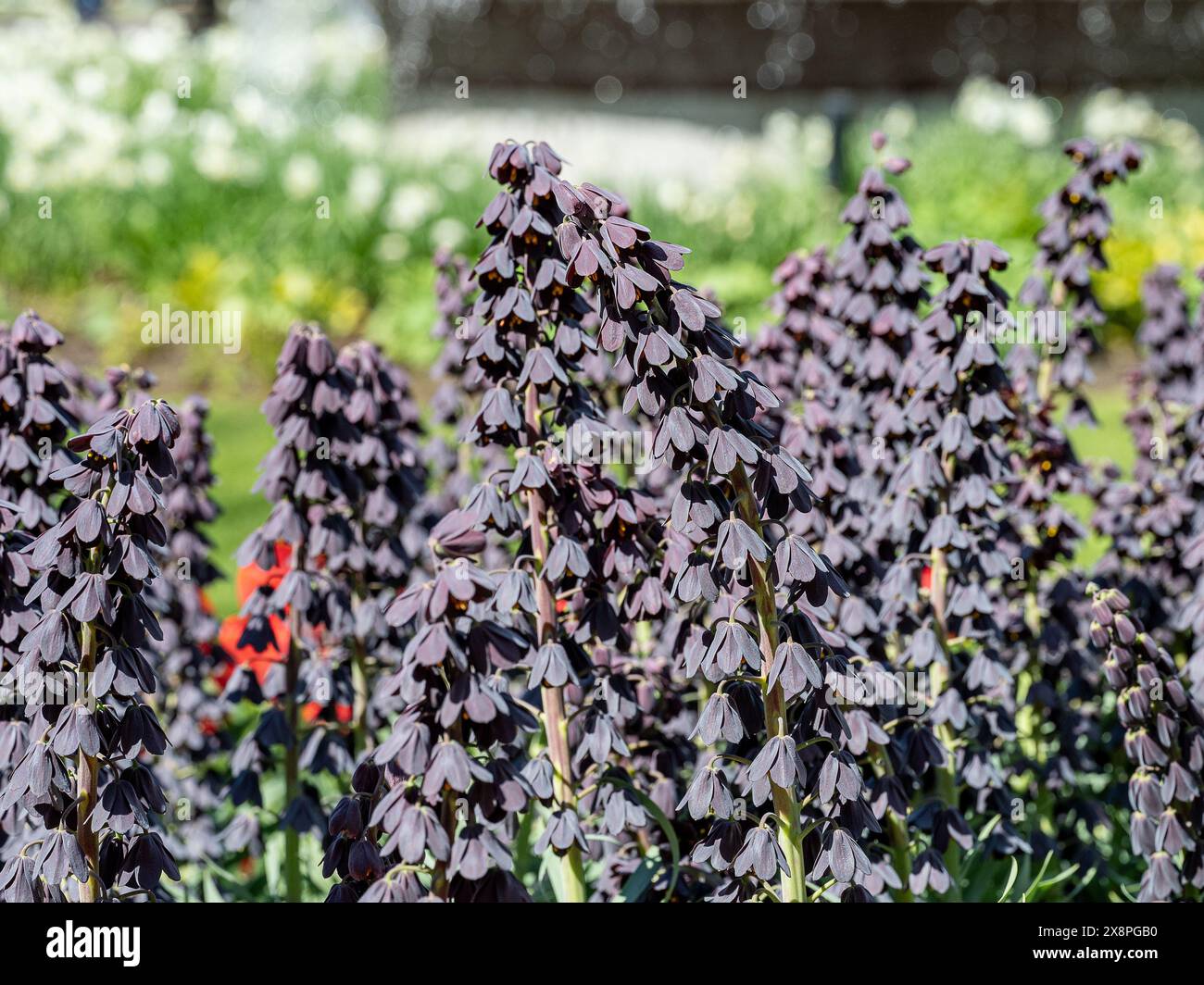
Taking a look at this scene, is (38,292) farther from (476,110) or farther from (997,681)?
(997,681)

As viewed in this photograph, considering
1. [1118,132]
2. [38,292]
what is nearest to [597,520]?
[38,292]

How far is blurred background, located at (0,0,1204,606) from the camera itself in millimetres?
8898

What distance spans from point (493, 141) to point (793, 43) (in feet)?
9.09

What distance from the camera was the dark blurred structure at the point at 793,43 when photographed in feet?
39.7

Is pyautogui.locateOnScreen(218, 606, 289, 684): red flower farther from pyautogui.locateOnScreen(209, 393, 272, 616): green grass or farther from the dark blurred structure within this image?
the dark blurred structure

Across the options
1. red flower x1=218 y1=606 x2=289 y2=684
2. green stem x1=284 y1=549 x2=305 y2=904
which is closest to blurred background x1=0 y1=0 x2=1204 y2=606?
red flower x1=218 y1=606 x2=289 y2=684

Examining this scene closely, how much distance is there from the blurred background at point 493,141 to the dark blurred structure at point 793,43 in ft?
0.06

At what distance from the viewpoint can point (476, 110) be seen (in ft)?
40.1

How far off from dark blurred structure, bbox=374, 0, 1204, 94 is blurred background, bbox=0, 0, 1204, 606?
0.02m

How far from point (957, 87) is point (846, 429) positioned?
10.5 metres

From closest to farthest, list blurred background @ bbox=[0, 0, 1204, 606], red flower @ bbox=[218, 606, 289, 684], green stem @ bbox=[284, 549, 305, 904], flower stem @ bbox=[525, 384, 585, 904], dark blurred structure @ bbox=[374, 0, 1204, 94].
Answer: flower stem @ bbox=[525, 384, 585, 904] → green stem @ bbox=[284, 549, 305, 904] → red flower @ bbox=[218, 606, 289, 684] → blurred background @ bbox=[0, 0, 1204, 606] → dark blurred structure @ bbox=[374, 0, 1204, 94]

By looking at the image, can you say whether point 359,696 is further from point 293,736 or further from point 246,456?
point 246,456

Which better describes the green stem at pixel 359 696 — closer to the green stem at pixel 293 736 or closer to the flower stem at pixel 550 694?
the green stem at pixel 293 736

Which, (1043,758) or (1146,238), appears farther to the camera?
(1146,238)
